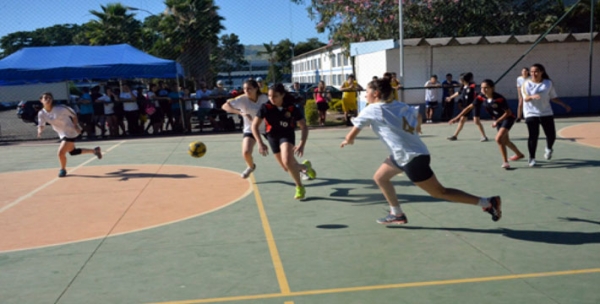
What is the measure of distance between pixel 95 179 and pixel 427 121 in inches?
485

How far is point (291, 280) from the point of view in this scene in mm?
5344

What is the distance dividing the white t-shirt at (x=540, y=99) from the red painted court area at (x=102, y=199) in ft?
16.9

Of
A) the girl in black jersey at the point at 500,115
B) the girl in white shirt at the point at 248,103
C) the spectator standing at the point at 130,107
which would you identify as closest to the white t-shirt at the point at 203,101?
the spectator standing at the point at 130,107

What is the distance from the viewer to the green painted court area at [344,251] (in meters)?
5.06

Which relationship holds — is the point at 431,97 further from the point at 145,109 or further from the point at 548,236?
the point at 548,236

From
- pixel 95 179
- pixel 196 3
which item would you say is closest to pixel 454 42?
pixel 95 179

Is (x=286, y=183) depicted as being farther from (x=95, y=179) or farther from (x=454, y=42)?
(x=454, y=42)

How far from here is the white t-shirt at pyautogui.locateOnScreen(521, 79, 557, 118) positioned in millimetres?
10539

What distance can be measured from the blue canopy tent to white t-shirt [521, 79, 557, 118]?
1282 centimetres

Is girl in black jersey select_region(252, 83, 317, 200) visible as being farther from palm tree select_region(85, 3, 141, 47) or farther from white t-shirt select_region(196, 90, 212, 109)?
palm tree select_region(85, 3, 141, 47)

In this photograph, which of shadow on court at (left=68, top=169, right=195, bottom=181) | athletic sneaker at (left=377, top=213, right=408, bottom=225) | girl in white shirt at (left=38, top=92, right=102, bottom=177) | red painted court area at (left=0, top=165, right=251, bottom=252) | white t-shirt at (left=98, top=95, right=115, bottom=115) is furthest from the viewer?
white t-shirt at (left=98, top=95, right=115, bottom=115)

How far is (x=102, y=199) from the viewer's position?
9.34 meters

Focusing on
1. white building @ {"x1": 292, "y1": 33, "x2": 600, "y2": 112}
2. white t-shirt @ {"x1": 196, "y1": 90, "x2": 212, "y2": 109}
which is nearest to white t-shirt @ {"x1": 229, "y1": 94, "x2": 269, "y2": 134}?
white t-shirt @ {"x1": 196, "y1": 90, "x2": 212, "y2": 109}

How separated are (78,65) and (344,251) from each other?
15.7 metres
